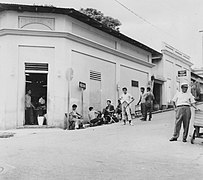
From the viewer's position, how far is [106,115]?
18.2 m

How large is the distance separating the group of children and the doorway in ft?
4.83

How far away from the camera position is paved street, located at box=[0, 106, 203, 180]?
21.7 ft

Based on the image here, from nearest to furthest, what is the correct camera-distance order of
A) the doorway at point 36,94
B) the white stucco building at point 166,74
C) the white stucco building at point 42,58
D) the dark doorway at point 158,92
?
the white stucco building at point 42,58
the doorway at point 36,94
the white stucco building at point 166,74
the dark doorway at point 158,92

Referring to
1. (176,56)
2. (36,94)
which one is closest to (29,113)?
(36,94)

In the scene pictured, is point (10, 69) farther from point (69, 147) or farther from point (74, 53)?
point (69, 147)

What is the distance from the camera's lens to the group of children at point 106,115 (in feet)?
52.0

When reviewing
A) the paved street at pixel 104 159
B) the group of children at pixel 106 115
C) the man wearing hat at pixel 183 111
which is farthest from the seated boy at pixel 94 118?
the man wearing hat at pixel 183 111

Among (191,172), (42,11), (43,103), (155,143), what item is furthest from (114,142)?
(42,11)

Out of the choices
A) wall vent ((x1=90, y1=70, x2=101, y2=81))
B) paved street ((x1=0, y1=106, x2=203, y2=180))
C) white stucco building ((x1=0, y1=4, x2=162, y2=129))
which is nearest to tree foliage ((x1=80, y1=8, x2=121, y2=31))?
wall vent ((x1=90, y1=70, x2=101, y2=81))

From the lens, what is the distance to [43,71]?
54.2ft

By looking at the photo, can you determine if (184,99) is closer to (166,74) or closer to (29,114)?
(29,114)

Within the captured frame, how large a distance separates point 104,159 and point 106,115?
1012 centimetres

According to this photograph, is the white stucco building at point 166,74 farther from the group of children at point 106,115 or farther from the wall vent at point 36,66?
the wall vent at point 36,66

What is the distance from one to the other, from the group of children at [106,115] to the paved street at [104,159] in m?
4.04
